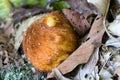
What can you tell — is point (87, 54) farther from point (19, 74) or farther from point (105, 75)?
point (19, 74)

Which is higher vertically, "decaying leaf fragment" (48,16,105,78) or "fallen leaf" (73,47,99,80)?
"decaying leaf fragment" (48,16,105,78)

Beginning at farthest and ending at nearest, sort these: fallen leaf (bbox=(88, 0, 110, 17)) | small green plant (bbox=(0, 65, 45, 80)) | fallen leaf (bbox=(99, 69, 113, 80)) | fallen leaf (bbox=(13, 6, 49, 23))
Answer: fallen leaf (bbox=(13, 6, 49, 23)) < small green plant (bbox=(0, 65, 45, 80)) < fallen leaf (bbox=(88, 0, 110, 17)) < fallen leaf (bbox=(99, 69, 113, 80))

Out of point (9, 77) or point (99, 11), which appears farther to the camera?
point (9, 77)

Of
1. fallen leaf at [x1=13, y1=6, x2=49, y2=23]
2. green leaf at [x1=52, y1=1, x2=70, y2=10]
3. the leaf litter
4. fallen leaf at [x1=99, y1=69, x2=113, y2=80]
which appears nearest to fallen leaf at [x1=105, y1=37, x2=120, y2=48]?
the leaf litter

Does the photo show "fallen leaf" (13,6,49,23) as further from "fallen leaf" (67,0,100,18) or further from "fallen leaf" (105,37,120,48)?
"fallen leaf" (105,37,120,48)

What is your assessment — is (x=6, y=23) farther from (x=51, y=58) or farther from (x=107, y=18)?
(x=107, y=18)

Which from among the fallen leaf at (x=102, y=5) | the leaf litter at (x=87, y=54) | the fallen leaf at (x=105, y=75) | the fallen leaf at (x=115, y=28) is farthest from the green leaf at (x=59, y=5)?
the fallen leaf at (x=105, y=75)

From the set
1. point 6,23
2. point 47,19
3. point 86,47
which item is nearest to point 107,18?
point 86,47
